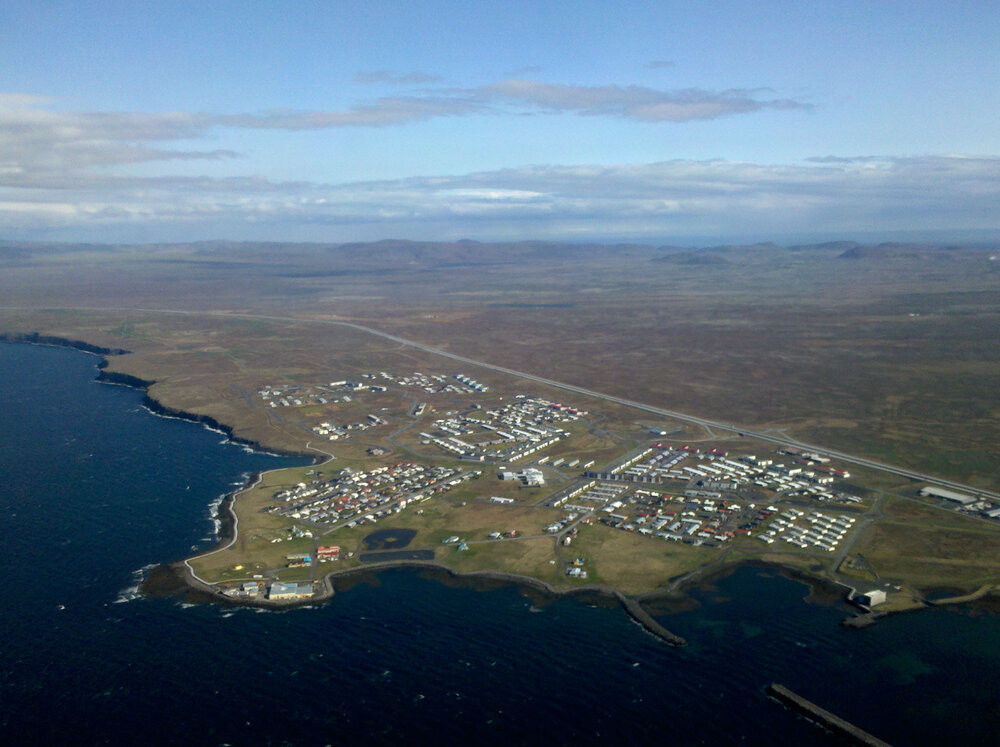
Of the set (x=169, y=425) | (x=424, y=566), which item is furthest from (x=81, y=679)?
(x=169, y=425)

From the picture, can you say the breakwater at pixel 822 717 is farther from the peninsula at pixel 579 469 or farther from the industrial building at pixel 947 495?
the industrial building at pixel 947 495

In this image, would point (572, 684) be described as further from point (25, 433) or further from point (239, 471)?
point (25, 433)

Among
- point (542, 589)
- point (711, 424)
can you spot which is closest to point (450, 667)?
point (542, 589)

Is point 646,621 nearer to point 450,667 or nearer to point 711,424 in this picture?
point 450,667

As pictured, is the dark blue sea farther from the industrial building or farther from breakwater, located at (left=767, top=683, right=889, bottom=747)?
the industrial building

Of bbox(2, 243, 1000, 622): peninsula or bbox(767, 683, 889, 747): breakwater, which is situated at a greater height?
bbox(2, 243, 1000, 622): peninsula

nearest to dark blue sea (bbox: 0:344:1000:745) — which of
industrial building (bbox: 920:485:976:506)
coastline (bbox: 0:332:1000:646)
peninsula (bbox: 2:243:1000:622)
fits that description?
coastline (bbox: 0:332:1000:646)
